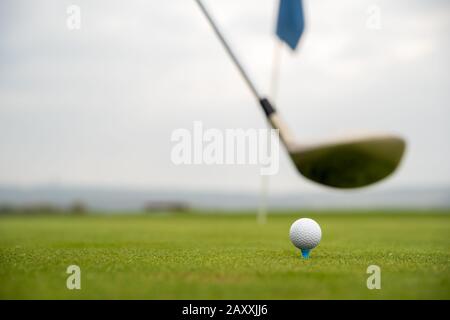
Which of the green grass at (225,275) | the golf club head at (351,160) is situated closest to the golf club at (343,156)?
the golf club head at (351,160)

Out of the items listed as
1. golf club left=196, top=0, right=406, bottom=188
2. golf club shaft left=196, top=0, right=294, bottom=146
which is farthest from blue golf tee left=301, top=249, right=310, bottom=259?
golf club shaft left=196, top=0, right=294, bottom=146

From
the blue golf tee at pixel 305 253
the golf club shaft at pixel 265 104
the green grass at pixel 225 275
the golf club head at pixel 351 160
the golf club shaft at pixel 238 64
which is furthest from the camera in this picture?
the blue golf tee at pixel 305 253

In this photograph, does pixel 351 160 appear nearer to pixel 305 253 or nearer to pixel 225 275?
pixel 225 275

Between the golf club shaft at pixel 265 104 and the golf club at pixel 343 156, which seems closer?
the golf club at pixel 343 156

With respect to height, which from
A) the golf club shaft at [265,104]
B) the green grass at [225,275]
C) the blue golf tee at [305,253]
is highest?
the golf club shaft at [265,104]

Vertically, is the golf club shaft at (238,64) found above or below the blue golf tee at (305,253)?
above

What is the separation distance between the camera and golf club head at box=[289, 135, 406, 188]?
4711 millimetres

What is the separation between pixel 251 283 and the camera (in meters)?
4.76

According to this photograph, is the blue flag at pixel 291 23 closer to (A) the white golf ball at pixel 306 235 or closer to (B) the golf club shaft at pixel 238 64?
(B) the golf club shaft at pixel 238 64

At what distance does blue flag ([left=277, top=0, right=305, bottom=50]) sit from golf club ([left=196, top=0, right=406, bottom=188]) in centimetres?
149

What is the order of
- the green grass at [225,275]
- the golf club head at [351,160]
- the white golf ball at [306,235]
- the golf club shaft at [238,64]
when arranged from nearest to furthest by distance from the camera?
the green grass at [225,275]
the golf club head at [351,160]
the golf club shaft at [238,64]
the white golf ball at [306,235]

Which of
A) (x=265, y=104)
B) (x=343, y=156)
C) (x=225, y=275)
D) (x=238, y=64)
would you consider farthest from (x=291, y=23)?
(x=225, y=275)

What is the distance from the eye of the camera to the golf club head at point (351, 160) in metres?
4.71

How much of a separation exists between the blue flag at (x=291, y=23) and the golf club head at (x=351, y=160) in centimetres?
222
